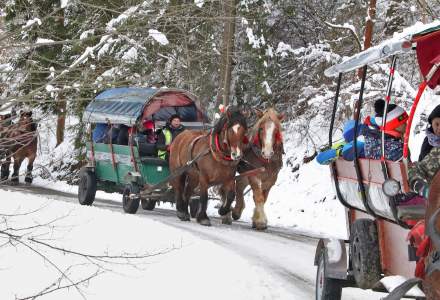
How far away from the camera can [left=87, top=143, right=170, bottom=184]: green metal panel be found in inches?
550

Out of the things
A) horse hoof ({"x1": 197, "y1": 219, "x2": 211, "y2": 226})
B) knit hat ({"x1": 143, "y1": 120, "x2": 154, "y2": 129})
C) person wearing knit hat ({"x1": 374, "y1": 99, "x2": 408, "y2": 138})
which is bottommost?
horse hoof ({"x1": 197, "y1": 219, "x2": 211, "y2": 226})

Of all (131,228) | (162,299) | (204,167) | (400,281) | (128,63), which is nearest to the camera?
(400,281)

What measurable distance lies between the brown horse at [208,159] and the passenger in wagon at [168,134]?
0.52 metres

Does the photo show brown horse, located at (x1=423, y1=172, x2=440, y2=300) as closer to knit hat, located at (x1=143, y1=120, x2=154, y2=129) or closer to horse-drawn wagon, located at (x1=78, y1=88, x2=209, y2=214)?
horse-drawn wagon, located at (x1=78, y1=88, x2=209, y2=214)

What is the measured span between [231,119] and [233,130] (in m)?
0.19

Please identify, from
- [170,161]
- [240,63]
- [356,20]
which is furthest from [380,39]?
[170,161]

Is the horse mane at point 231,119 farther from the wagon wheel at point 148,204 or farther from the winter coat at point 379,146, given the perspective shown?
the winter coat at point 379,146

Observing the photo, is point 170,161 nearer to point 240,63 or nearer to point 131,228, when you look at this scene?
point 131,228

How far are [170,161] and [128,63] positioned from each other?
8800 millimetres

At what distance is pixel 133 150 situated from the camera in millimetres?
13945

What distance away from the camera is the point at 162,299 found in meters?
6.99

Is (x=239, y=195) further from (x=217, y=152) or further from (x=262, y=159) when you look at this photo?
(x=217, y=152)

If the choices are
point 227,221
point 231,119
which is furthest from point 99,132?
point 231,119

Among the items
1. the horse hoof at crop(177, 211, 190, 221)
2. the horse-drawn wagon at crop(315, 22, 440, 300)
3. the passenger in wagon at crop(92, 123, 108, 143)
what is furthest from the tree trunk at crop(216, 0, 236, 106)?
the horse-drawn wagon at crop(315, 22, 440, 300)
